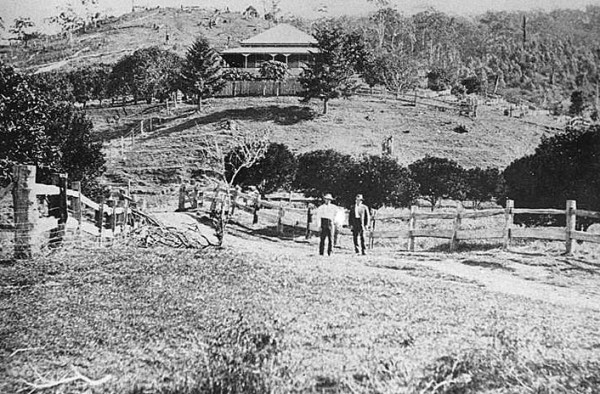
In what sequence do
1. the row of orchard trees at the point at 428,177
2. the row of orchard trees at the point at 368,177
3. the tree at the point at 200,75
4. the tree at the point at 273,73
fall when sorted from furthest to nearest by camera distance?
the tree at the point at 273,73, the tree at the point at 200,75, the row of orchard trees at the point at 368,177, the row of orchard trees at the point at 428,177

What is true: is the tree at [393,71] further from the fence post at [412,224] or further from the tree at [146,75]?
the fence post at [412,224]

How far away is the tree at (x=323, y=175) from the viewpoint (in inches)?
360

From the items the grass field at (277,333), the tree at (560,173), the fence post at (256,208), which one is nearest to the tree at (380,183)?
the fence post at (256,208)

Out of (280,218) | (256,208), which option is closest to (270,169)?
(256,208)

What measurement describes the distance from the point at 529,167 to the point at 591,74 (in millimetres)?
4329

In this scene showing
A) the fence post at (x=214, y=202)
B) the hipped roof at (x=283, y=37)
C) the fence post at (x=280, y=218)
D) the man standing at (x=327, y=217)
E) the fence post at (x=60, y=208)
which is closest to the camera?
the fence post at (x=60, y=208)

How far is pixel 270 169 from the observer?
883 centimetres

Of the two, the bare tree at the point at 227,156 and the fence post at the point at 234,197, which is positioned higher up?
the bare tree at the point at 227,156

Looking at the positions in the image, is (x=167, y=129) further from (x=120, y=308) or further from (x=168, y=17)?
(x=120, y=308)

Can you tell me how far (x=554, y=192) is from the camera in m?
6.73

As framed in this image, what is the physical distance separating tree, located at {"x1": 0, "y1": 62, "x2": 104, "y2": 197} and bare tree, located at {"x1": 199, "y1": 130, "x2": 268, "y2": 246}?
203cm

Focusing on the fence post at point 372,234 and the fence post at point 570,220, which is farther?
the fence post at point 372,234

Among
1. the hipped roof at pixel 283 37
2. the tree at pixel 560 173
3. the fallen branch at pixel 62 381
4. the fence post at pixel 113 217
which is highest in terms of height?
the hipped roof at pixel 283 37

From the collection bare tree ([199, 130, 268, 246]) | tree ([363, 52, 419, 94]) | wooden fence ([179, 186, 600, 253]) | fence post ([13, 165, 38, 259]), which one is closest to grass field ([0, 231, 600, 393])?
fence post ([13, 165, 38, 259])
